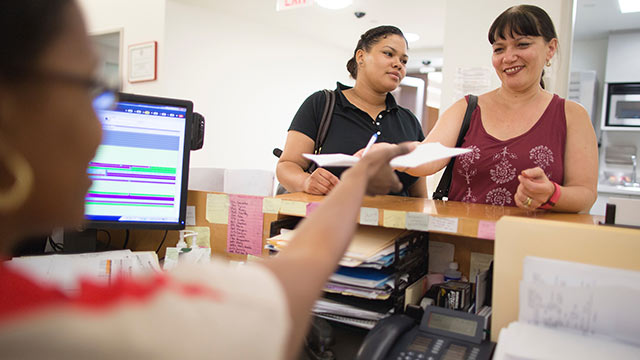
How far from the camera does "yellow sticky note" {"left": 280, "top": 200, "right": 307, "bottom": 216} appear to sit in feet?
3.43

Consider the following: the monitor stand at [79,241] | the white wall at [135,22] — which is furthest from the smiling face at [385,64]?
the white wall at [135,22]

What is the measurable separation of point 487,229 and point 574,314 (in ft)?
0.68

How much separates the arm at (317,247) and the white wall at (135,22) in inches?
171

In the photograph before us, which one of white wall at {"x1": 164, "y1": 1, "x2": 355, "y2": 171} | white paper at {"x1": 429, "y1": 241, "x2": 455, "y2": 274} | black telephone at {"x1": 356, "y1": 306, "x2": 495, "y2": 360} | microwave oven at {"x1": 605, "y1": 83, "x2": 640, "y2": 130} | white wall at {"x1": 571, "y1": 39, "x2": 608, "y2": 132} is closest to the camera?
black telephone at {"x1": 356, "y1": 306, "x2": 495, "y2": 360}

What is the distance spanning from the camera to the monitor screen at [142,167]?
1176 mm

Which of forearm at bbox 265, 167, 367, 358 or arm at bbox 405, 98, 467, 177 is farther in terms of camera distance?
arm at bbox 405, 98, 467, 177

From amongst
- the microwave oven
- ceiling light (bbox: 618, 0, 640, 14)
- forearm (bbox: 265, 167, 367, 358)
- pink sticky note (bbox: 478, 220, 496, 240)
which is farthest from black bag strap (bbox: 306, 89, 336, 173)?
the microwave oven

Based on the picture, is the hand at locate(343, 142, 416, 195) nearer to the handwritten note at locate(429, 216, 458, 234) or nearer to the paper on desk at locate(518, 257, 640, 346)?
the handwritten note at locate(429, 216, 458, 234)

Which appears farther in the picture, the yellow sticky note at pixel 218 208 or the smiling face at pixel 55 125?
the yellow sticky note at pixel 218 208

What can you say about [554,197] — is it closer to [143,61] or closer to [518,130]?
[518,130]

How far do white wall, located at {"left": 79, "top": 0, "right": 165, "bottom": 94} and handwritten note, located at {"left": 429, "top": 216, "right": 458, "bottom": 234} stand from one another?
4.22 meters

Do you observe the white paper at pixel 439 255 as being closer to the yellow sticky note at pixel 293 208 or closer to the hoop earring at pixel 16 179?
the yellow sticky note at pixel 293 208

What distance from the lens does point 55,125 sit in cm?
36

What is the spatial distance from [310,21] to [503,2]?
10.0ft
